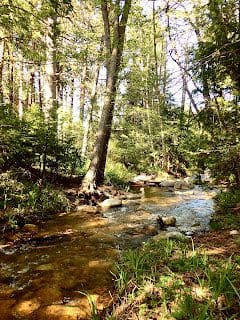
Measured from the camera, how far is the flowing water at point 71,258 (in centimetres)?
343

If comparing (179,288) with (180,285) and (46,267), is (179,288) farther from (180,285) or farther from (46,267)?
(46,267)

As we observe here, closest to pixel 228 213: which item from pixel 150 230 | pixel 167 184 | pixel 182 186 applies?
pixel 150 230

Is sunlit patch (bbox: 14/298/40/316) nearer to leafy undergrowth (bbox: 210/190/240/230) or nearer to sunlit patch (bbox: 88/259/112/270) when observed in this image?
sunlit patch (bbox: 88/259/112/270)

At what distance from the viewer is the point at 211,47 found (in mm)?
6348

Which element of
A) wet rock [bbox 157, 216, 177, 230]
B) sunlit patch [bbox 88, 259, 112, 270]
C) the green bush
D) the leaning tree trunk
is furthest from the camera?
the leaning tree trunk

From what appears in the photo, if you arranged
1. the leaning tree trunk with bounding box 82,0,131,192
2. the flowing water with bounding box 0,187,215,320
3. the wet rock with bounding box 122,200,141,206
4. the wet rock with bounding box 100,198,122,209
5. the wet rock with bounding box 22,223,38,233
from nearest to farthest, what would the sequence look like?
the flowing water with bounding box 0,187,215,320, the wet rock with bounding box 22,223,38,233, the wet rock with bounding box 100,198,122,209, the wet rock with bounding box 122,200,141,206, the leaning tree trunk with bounding box 82,0,131,192

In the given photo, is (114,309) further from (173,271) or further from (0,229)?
(0,229)

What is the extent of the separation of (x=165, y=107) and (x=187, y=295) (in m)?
16.2

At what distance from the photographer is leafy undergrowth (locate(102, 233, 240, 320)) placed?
2799 mm

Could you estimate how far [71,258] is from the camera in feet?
15.7

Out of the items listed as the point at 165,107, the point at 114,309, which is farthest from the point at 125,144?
the point at 114,309

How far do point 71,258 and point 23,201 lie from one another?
287cm

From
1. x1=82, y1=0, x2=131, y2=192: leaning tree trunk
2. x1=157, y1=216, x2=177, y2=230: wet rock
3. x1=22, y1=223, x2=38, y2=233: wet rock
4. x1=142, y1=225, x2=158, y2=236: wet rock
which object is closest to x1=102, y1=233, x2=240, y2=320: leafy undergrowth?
x1=142, y1=225, x2=158, y2=236: wet rock

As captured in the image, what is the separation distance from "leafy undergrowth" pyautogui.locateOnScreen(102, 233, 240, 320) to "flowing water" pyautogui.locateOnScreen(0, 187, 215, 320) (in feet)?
1.17
